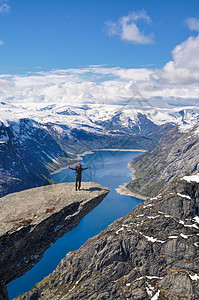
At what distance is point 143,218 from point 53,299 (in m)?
68.5

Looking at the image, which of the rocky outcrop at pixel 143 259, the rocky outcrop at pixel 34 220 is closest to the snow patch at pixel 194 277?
the rocky outcrop at pixel 143 259

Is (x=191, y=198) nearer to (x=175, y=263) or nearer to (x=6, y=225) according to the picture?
(x=175, y=263)

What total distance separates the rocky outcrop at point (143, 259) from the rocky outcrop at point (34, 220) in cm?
10454

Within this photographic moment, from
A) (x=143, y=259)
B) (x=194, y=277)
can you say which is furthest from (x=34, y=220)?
(x=143, y=259)

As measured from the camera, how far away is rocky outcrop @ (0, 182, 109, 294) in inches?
850

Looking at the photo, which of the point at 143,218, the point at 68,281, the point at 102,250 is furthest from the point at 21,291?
the point at 143,218

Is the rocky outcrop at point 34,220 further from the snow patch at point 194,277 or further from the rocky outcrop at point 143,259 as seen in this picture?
the snow patch at point 194,277

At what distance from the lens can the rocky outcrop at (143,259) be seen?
11112 cm

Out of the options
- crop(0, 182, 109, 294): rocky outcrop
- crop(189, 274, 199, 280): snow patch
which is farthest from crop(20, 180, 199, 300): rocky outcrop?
crop(0, 182, 109, 294): rocky outcrop

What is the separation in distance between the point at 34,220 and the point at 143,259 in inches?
4668

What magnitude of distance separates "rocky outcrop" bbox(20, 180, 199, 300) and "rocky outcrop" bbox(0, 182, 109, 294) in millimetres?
104545

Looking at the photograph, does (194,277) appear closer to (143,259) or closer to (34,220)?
(143,259)

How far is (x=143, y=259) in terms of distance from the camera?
123 m

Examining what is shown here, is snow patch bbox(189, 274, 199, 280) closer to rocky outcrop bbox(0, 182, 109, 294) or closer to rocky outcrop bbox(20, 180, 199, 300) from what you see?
rocky outcrop bbox(20, 180, 199, 300)
